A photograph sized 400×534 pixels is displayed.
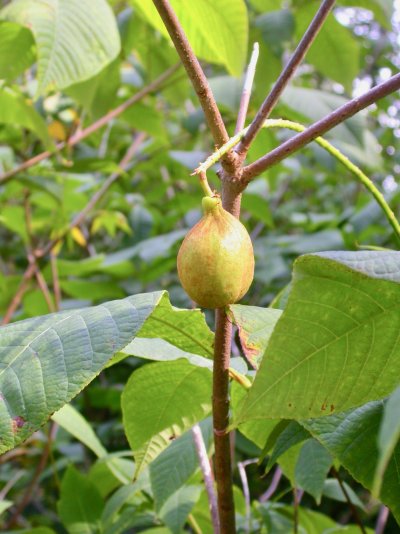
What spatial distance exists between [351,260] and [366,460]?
173mm

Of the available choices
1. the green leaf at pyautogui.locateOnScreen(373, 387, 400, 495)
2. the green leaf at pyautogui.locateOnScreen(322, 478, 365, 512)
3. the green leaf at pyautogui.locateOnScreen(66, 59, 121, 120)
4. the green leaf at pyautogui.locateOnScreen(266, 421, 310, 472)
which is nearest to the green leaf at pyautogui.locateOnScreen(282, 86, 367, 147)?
the green leaf at pyautogui.locateOnScreen(66, 59, 121, 120)

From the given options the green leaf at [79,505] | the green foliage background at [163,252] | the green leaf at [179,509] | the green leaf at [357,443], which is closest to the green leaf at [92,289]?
the green foliage background at [163,252]

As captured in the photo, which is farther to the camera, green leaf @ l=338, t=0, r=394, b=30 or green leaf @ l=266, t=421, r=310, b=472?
green leaf @ l=338, t=0, r=394, b=30

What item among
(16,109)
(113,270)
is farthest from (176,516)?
(113,270)

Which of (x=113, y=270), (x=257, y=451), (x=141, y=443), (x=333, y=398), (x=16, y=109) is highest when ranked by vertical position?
(x=16, y=109)

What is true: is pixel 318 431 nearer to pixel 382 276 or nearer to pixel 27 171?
pixel 382 276

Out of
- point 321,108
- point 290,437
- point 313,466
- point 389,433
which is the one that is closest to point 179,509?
point 313,466

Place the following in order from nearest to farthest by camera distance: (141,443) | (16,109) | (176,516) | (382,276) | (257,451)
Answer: (382,276), (141,443), (176,516), (16,109), (257,451)

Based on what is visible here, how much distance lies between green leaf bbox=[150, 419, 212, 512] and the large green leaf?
359 mm

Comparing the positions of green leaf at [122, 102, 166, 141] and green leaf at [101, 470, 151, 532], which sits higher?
green leaf at [122, 102, 166, 141]

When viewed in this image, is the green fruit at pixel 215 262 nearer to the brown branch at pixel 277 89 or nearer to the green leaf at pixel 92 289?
the brown branch at pixel 277 89

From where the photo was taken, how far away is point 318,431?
48cm

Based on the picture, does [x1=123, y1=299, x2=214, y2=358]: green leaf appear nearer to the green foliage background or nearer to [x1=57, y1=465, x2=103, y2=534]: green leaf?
the green foliage background

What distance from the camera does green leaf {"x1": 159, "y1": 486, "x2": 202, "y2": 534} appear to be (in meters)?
0.80
